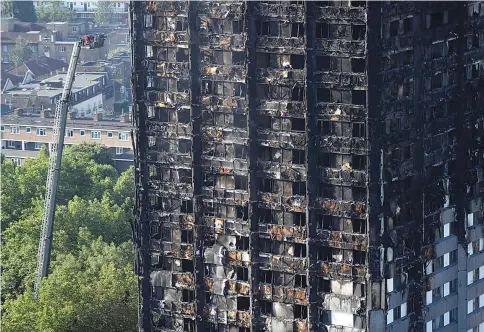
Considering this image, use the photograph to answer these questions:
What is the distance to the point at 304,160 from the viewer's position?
11725 centimetres

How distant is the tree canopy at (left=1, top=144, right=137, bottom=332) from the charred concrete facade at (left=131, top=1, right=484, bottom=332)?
2271 centimetres

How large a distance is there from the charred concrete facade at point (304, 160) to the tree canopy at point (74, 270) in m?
22.7

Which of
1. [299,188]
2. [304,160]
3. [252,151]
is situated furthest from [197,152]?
[304,160]

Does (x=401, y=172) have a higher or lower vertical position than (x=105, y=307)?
higher

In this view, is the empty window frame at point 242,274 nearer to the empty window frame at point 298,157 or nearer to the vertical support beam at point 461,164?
the empty window frame at point 298,157

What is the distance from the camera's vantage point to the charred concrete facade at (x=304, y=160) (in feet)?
378

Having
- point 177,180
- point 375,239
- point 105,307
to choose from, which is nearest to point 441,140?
point 375,239

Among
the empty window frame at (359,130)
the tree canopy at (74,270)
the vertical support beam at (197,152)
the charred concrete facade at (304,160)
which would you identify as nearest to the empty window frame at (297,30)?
the charred concrete facade at (304,160)

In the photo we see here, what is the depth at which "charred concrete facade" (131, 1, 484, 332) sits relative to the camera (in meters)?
115

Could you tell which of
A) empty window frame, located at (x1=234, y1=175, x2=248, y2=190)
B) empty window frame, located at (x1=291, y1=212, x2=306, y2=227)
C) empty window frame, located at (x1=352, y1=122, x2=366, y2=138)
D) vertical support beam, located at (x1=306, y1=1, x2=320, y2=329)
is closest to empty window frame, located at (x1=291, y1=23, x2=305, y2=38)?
vertical support beam, located at (x1=306, y1=1, x2=320, y2=329)

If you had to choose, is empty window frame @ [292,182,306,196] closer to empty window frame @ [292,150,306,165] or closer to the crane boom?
empty window frame @ [292,150,306,165]

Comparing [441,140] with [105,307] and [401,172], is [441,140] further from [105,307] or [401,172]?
[105,307]

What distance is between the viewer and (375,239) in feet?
381

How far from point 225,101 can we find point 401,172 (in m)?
14.1
